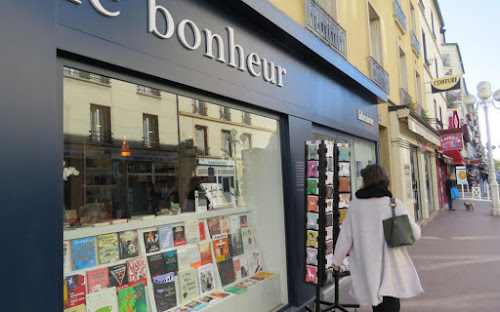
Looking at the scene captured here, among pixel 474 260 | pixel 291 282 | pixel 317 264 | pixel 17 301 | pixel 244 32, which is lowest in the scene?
→ pixel 474 260

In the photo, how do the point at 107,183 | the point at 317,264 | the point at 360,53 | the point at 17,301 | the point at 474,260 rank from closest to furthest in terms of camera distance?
1. the point at 17,301
2. the point at 107,183
3. the point at 317,264
4. the point at 474,260
5. the point at 360,53

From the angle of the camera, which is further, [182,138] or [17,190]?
[182,138]

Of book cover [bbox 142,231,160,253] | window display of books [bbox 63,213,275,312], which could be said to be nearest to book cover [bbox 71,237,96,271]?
window display of books [bbox 63,213,275,312]

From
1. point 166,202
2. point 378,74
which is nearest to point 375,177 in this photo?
point 166,202

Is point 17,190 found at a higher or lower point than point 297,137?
lower

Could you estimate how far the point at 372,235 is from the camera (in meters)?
2.90

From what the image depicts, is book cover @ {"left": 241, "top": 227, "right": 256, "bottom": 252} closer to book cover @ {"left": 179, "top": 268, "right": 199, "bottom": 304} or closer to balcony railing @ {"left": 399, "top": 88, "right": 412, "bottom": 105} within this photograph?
book cover @ {"left": 179, "top": 268, "right": 199, "bottom": 304}

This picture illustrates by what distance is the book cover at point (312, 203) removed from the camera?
3.92m

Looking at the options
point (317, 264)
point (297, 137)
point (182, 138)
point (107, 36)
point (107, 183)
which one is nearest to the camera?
point (107, 36)

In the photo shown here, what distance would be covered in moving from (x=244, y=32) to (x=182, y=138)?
1.41m

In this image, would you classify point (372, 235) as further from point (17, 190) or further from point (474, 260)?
point (474, 260)

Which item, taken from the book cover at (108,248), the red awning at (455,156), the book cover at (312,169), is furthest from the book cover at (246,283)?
the red awning at (455,156)

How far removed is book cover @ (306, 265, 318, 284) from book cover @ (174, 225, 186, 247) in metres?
1.43

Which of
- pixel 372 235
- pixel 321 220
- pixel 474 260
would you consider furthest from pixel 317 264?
pixel 474 260
